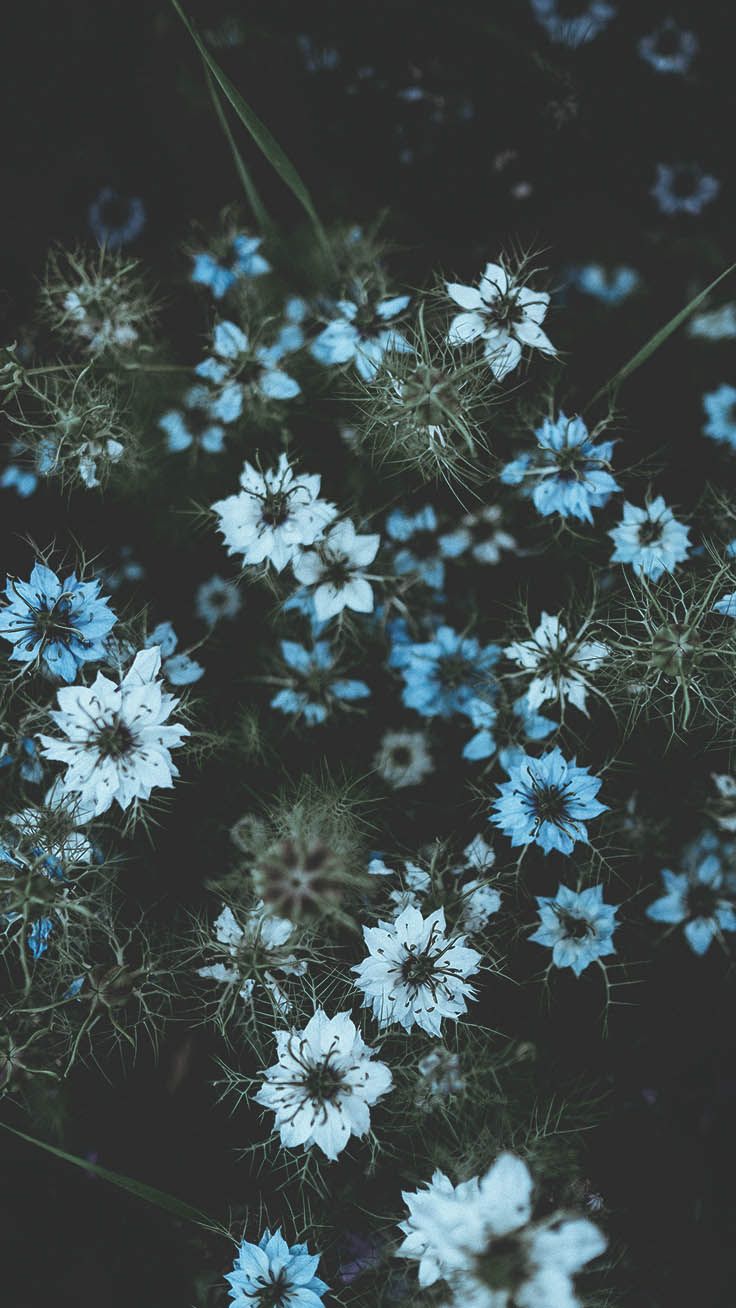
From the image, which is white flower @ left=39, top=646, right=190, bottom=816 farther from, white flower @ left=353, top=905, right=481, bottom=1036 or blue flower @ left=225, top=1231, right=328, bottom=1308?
blue flower @ left=225, top=1231, right=328, bottom=1308

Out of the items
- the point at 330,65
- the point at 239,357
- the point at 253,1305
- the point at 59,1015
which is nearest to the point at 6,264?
the point at 239,357

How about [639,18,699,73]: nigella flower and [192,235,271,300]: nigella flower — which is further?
[639,18,699,73]: nigella flower

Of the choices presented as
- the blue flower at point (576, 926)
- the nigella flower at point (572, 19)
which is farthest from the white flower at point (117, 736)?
the nigella flower at point (572, 19)

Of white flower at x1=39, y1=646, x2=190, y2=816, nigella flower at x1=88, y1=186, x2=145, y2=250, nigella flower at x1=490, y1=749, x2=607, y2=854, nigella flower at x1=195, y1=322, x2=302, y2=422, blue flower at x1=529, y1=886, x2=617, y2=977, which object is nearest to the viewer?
white flower at x1=39, y1=646, x2=190, y2=816

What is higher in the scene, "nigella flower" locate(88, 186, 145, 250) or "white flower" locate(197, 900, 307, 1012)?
"nigella flower" locate(88, 186, 145, 250)

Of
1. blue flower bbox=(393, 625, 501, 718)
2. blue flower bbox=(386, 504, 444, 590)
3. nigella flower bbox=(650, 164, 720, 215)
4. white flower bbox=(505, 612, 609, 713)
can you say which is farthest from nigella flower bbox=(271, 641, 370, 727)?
nigella flower bbox=(650, 164, 720, 215)

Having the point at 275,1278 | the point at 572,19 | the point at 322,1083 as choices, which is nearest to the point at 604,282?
the point at 572,19
